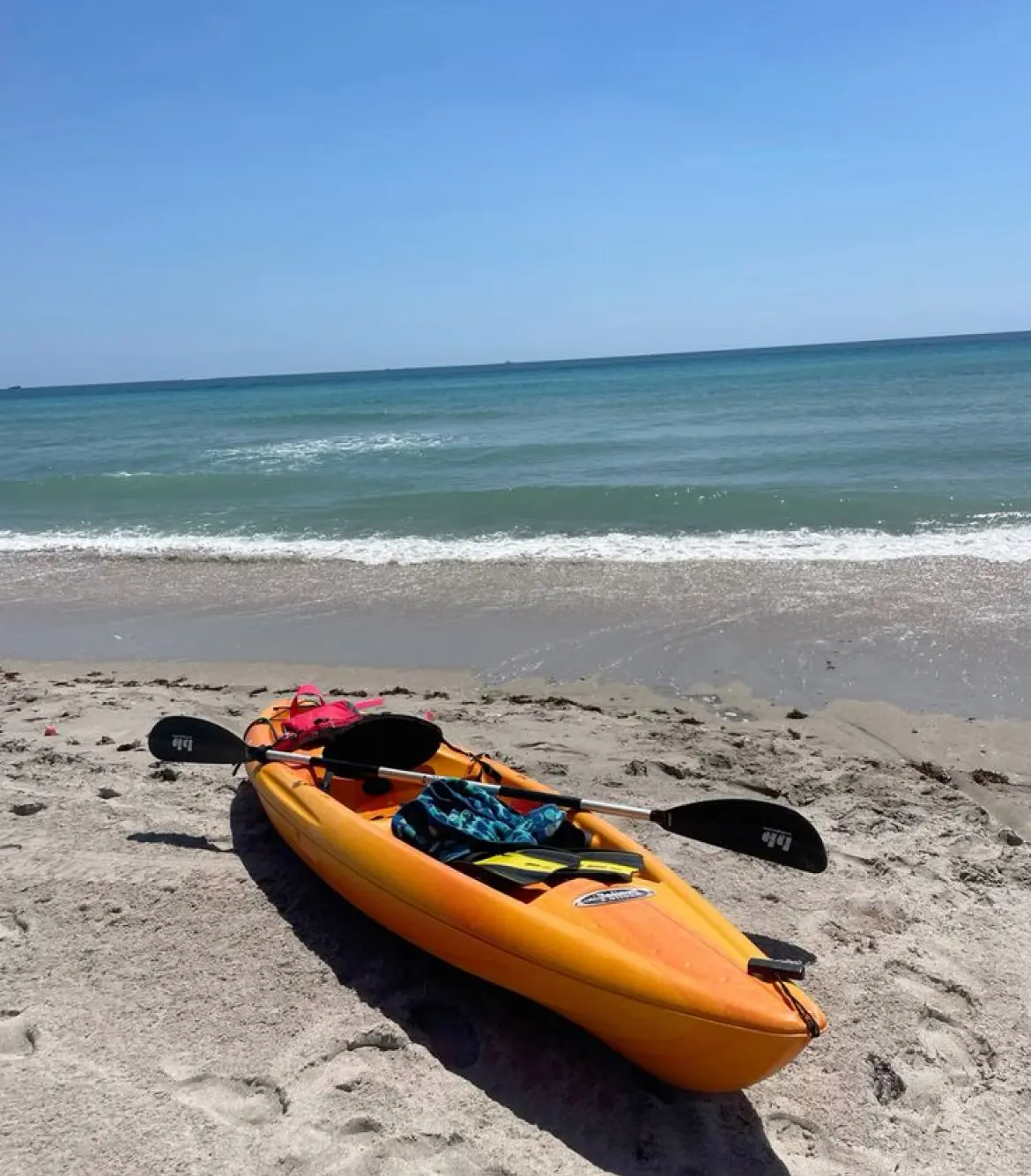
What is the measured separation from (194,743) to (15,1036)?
1.85 meters

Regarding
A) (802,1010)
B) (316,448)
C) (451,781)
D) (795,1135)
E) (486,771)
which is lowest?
(795,1135)

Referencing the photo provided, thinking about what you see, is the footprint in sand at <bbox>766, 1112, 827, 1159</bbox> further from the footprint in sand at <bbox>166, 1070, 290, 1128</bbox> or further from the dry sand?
the footprint in sand at <bbox>166, 1070, 290, 1128</bbox>

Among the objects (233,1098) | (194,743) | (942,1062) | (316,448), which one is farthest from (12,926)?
(316,448)

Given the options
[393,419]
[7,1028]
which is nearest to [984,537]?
[7,1028]

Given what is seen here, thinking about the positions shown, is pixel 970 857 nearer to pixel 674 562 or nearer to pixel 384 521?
pixel 674 562

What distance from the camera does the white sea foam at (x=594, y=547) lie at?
1027 cm

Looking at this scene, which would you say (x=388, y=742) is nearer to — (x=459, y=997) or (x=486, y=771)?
(x=486, y=771)

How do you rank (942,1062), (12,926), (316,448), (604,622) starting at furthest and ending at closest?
(316,448) < (604,622) < (12,926) < (942,1062)

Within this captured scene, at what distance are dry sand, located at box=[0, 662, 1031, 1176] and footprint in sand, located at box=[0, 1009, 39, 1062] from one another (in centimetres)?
1

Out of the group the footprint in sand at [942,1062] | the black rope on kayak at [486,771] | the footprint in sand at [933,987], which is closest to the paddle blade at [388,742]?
the black rope on kayak at [486,771]

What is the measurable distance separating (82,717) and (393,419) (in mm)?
28918

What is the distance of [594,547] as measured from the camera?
11.2 m

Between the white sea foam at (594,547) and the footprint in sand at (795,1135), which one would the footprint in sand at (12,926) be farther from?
the white sea foam at (594,547)

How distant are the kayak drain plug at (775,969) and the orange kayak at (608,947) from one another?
0.02 m
